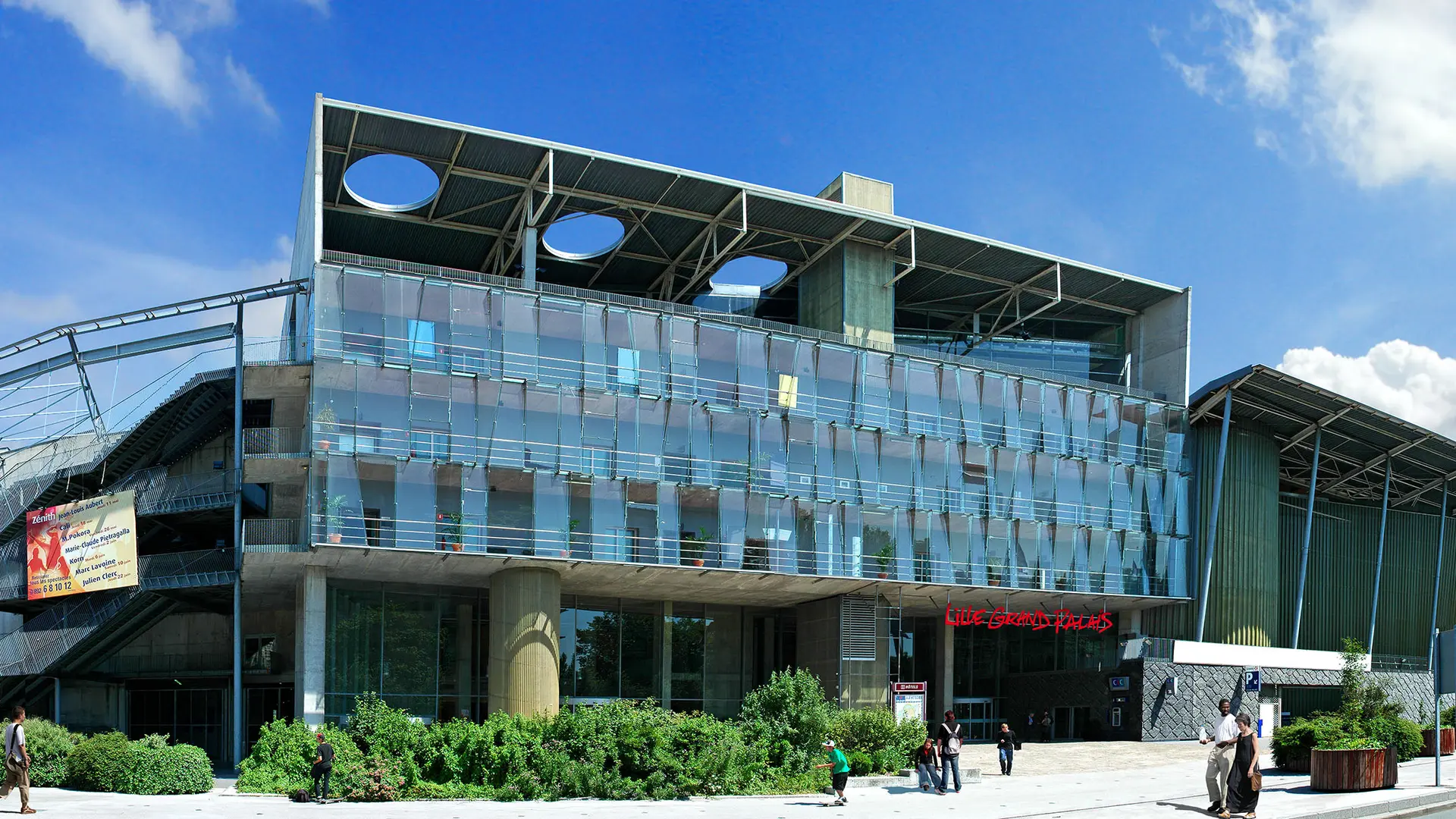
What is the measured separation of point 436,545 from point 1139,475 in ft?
101

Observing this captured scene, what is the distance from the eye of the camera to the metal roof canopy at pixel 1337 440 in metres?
57.0

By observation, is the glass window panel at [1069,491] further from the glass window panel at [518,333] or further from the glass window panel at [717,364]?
the glass window panel at [518,333]

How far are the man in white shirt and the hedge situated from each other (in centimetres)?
1103

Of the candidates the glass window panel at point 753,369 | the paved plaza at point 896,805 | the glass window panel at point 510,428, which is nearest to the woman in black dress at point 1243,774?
the paved plaza at point 896,805

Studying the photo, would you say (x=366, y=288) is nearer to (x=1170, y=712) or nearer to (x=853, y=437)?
(x=853, y=437)

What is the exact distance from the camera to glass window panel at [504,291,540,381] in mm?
43375

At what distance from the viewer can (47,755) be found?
3203 centimetres

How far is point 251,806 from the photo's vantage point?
91.7 ft

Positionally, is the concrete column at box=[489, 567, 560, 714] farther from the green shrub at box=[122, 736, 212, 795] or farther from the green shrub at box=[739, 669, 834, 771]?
the green shrub at box=[122, 736, 212, 795]

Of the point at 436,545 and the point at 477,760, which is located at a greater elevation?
the point at 436,545

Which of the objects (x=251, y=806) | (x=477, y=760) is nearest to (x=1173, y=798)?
(x=477, y=760)

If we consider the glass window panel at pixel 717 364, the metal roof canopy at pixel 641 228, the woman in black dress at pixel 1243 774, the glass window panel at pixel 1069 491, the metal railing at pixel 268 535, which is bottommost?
the woman in black dress at pixel 1243 774

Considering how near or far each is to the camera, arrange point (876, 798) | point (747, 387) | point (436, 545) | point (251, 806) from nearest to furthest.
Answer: point (251, 806) → point (876, 798) → point (436, 545) → point (747, 387)

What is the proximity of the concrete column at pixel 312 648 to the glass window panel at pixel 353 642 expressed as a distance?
115cm
